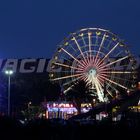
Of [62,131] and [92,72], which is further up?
[92,72]

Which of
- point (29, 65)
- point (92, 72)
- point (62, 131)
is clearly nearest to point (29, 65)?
point (29, 65)

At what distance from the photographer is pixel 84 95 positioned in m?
101

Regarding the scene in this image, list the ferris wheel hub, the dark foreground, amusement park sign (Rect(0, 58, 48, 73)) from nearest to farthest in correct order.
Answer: the dark foreground → the ferris wheel hub → amusement park sign (Rect(0, 58, 48, 73))

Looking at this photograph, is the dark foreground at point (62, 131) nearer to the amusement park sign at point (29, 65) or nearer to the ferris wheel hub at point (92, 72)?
the ferris wheel hub at point (92, 72)

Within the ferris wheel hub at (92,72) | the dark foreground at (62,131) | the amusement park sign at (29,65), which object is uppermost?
the amusement park sign at (29,65)

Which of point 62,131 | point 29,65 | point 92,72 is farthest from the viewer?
point 29,65

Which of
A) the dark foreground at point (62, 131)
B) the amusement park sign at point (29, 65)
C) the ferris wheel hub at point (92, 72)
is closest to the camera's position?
the dark foreground at point (62, 131)

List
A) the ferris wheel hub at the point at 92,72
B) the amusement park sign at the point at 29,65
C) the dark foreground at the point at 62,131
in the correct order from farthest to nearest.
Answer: the amusement park sign at the point at 29,65
the ferris wheel hub at the point at 92,72
the dark foreground at the point at 62,131

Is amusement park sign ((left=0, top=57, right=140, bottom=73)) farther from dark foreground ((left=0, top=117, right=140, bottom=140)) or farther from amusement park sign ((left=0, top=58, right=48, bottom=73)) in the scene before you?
dark foreground ((left=0, top=117, right=140, bottom=140))

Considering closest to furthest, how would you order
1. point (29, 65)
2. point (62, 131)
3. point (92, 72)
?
point (62, 131)
point (92, 72)
point (29, 65)

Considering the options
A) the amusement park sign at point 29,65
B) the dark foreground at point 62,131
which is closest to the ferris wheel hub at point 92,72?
the dark foreground at point 62,131

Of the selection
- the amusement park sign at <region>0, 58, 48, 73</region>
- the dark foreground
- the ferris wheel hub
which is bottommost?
the dark foreground

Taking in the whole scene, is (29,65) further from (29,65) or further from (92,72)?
(92,72)

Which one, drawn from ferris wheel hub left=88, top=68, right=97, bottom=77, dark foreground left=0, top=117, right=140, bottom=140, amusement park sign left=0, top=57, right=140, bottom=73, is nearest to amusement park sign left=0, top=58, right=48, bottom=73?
amusement park sign left=0, top=57, right=140, bottom=73
